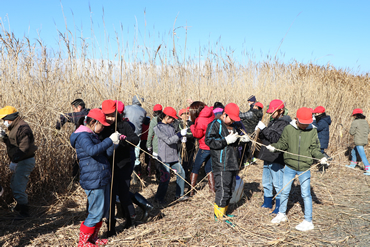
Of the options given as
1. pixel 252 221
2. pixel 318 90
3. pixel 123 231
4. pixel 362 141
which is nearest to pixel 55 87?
pixel 123 231

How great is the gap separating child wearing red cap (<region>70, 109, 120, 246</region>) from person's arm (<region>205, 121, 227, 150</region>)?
1.22 m

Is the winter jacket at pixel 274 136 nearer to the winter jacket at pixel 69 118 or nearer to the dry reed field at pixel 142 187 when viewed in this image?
the dry reed field at pixel 142 187

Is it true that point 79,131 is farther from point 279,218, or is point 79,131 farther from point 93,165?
point 279,218

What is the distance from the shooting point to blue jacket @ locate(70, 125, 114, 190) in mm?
2482

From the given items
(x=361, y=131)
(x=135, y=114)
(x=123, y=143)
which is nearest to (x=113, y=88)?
(x=135, y=114)

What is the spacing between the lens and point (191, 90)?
6859 mm

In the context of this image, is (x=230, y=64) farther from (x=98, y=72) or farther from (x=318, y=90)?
(x=318, y=90)

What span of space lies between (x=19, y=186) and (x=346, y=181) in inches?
256

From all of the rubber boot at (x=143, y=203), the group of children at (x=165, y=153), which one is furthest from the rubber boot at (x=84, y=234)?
the rubber boot at (x=143, y=203)

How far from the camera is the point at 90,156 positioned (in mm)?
2561

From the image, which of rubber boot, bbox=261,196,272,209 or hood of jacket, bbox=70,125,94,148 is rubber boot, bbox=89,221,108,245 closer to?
hood of jacket, bbox=70,125,94,148

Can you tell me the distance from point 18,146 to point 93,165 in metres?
1.45

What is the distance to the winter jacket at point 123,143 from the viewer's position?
2932 mm

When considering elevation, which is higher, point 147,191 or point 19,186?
point 19,186
